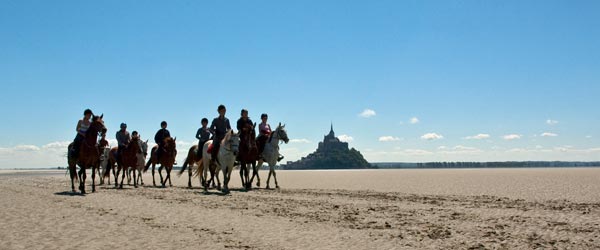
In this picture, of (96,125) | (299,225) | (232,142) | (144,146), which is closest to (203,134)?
(232,142)

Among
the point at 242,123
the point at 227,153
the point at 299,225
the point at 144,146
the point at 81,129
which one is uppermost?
the point at 242,123

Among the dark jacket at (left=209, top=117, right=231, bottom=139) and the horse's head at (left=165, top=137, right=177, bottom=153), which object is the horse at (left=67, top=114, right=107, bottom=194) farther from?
the horse's head at (left=165, top=137, right=177, bottom=153)

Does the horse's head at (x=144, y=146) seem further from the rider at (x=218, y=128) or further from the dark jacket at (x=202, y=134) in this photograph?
the rider at (x=218, y=128)

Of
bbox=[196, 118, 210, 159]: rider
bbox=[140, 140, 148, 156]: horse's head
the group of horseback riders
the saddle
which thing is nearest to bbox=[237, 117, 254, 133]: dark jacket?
the group of horseback riders

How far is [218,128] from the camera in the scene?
19.5 m

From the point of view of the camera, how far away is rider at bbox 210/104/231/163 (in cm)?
1945

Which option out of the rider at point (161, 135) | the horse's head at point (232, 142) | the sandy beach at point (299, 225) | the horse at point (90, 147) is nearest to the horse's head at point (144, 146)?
the rider at point (161, 135)

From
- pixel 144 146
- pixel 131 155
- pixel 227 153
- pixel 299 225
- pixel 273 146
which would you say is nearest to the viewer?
pixel 299 225

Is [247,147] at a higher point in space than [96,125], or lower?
lower

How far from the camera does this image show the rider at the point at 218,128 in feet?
63.8

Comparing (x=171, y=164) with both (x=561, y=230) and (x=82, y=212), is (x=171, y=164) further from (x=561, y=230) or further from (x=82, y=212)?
(x=561, y=230)

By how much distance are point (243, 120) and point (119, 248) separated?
12095 millimetres

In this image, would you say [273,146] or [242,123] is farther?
[273,146]

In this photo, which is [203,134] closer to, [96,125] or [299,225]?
[96,125]
